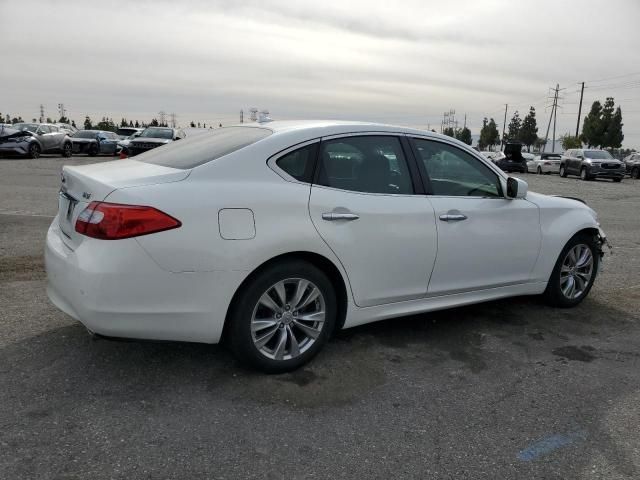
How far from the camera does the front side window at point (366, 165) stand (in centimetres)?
376

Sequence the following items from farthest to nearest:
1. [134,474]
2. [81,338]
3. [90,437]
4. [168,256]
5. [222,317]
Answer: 1. [81,338]
2. [222,317]
3. [168,256]
4. [90,437]
5. [134,474]

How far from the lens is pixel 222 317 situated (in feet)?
10.9

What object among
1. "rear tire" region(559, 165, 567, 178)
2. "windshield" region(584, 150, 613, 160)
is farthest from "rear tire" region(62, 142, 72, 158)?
"rear tire" region(559, 165, 567, 178)

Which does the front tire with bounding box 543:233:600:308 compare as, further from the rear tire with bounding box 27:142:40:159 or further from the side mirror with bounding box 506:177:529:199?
the rear tire with bounding box 27:142:40:159

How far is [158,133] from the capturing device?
23578 millimetres

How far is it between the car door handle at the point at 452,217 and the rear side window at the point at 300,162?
106 centimetres

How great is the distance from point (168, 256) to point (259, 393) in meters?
0.97

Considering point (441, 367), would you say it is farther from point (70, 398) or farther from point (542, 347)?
point (70, 398)

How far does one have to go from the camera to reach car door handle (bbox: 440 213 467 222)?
13.5 ft

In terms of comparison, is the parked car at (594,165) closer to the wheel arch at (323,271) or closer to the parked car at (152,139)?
the parked car at (152,139)

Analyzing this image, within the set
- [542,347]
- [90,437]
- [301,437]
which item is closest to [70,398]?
[90,437]

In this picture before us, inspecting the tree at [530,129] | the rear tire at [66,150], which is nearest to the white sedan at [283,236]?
the rear tire at [66,150]

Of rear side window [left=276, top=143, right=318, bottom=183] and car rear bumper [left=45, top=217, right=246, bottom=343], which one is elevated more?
rear side window [left=276, top=143, right=318, bottom=183]

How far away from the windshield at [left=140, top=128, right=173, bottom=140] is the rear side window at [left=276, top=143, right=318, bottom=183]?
20405mm
